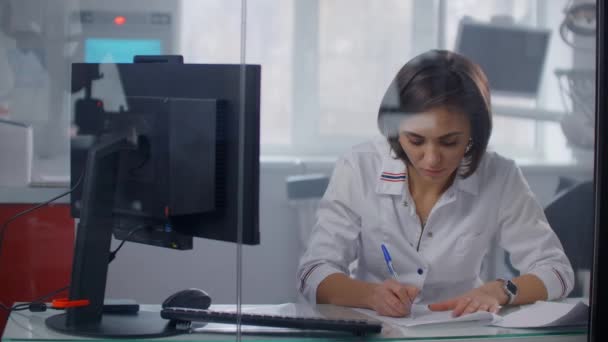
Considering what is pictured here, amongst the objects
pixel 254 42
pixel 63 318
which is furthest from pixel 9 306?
pixel 254 42

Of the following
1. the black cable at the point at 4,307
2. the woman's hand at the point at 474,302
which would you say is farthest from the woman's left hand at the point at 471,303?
the black cable at the point at 4,307

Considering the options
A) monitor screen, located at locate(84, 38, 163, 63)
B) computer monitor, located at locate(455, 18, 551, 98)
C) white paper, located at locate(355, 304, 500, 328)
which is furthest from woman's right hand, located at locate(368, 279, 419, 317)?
monitor screen, located at locate(84, 38, 163, 63)

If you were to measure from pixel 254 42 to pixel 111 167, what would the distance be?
1.45ft

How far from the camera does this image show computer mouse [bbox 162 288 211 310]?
1.46 meters

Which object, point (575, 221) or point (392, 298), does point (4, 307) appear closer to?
point (392, 298)

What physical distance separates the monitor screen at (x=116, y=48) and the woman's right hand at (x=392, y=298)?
2.27ft

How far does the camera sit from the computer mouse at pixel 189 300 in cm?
146

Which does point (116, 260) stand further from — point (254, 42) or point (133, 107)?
point (254, 42)

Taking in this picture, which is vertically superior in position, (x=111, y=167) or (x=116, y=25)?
(x=116, y=25)

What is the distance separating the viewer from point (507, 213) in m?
1.68

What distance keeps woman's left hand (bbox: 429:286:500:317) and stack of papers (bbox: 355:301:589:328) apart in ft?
0.07

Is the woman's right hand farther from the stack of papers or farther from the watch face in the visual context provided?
the watch face

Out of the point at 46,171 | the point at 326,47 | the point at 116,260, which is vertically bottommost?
the point at 116,260

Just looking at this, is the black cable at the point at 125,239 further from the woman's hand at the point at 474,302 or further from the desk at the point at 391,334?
the woman's hand at the point at 474,302
